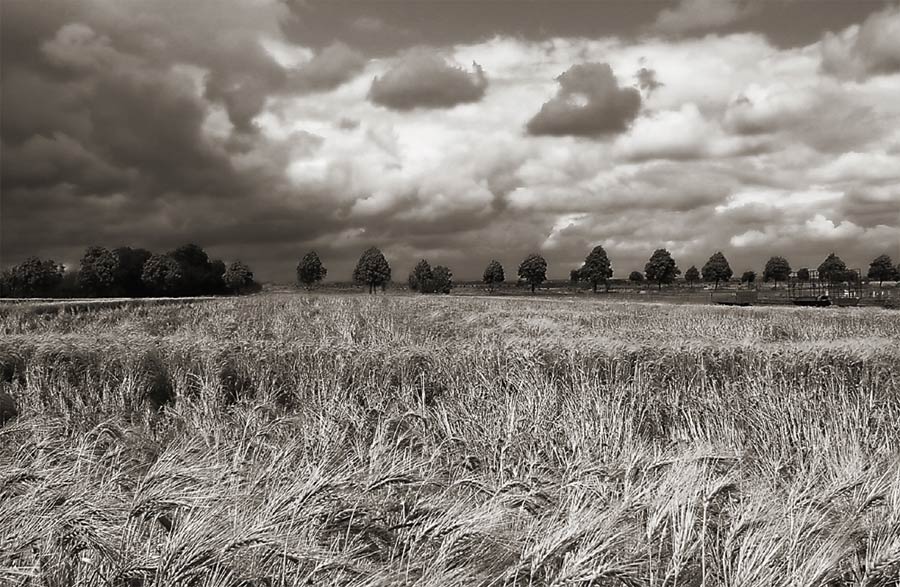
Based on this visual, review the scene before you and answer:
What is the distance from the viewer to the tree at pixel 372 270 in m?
124

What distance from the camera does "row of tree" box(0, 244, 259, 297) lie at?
95375 mm

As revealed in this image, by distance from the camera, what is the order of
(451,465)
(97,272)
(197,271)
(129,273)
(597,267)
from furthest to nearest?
(597,267) → (197,271) → (129,273) → (97,272) → (451,465)

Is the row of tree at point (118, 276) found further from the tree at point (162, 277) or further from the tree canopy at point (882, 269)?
the tree canopy at point (882, 269)

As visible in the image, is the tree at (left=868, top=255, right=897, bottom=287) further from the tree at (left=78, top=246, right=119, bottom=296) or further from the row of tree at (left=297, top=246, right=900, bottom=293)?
the tree at (left=78, top=246, right=119, bottom=296)

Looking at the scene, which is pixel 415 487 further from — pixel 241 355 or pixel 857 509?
pixel 241 355

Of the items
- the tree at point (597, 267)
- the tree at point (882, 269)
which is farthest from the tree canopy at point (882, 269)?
the tree at point (597, 267)

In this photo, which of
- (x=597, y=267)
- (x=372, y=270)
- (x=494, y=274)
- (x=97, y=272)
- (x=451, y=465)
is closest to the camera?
(x=451, y=465)

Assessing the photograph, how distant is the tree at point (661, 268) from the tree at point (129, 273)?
3494 inches

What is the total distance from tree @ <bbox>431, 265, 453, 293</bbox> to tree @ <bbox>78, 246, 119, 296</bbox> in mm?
54569

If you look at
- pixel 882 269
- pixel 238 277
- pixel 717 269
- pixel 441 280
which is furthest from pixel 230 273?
pixel 882 269

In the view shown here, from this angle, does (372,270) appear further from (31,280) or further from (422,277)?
(31,280)

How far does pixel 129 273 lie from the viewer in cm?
9869

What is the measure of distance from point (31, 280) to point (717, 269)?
120m

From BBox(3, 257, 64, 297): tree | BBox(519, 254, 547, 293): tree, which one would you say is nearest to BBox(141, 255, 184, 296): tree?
BBox(3, 257, 64, 297): tree
